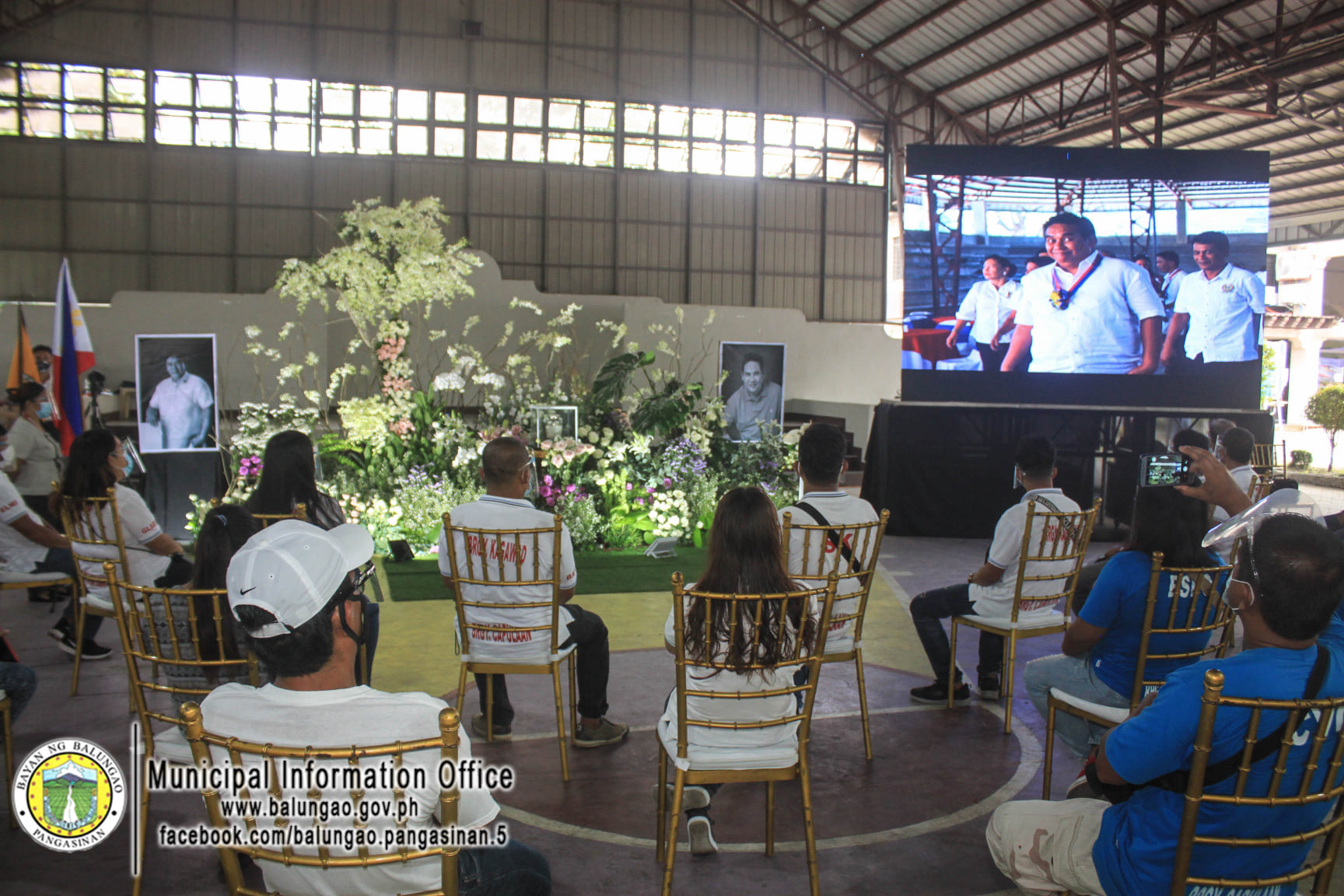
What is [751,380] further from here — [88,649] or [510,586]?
[510,586]

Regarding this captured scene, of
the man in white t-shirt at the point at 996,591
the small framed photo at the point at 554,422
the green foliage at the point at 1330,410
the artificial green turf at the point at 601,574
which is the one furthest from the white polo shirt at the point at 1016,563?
the green foliage at the point at 1330,410

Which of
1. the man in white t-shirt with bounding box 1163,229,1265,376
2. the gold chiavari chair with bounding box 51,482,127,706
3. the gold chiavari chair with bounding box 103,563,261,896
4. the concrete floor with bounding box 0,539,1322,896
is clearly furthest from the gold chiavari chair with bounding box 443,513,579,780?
the man in white t-shirt with bounding box 1163,229,1265,376

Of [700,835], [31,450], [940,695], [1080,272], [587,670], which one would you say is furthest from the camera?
[1080,272]

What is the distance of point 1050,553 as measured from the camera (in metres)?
3.60

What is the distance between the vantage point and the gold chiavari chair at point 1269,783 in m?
1.54

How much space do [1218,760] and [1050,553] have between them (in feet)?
6.74

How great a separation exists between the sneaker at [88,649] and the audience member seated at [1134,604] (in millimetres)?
3958

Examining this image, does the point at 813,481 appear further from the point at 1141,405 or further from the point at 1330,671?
the point at 1141,405

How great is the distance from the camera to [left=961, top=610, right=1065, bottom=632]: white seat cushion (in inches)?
139

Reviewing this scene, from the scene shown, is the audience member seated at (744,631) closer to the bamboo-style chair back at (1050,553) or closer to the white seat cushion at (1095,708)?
the white seat cushion at (1095,708)

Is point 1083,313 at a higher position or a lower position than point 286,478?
higher

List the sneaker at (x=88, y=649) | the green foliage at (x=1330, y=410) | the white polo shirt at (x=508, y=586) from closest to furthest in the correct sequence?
1. the white polo shirt at (x=508, y=586)
2. the sneaker at (x=88, y=649)
3. the green foliage at (x=1330, y=410)

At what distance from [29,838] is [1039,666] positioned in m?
3.00

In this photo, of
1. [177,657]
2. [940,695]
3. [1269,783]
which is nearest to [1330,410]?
[940,695]
